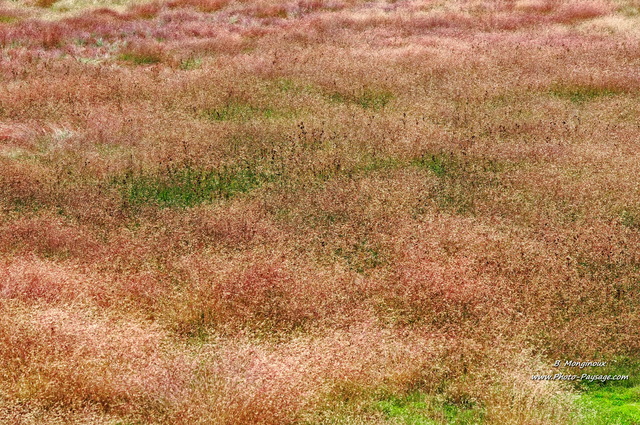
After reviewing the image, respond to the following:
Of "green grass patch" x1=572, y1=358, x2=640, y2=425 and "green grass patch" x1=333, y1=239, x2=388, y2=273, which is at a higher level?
"green grass patch" x1=333, y1=239, x2=388, y2=273

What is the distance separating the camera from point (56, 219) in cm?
711

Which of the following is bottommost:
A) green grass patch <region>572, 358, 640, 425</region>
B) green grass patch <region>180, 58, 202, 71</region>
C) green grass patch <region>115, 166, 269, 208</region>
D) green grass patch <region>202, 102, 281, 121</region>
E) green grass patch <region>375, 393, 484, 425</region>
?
green grass patch <region>572, 358, 640, 425</region>

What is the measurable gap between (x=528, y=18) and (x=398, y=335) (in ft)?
49.6

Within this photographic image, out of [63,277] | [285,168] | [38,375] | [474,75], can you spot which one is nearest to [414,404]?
[38,375]

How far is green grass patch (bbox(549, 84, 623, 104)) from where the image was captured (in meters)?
11.2

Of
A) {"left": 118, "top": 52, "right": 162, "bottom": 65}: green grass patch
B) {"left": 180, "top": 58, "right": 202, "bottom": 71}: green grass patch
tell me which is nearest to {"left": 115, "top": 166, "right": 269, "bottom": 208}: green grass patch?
{"left": 180, "top": 58, "right": 202, "bottom": 71}: green grass patch

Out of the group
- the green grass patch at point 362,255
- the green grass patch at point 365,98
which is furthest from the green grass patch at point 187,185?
the green grass patch at point 365,98

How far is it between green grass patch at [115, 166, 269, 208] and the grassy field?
3 centimetres

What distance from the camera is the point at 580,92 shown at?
11.4 meters

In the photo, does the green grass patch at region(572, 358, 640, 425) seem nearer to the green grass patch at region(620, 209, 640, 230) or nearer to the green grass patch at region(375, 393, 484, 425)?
the green grass patch at region(375, 393, 484, 425)

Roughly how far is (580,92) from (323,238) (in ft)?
22.9

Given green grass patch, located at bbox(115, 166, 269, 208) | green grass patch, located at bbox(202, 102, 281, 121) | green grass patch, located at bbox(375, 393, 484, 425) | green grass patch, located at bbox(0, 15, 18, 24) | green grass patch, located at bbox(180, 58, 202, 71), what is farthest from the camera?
green grass patch, located at bbox(0, 15, 18, 24)

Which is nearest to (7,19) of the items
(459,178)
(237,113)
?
(237,113)

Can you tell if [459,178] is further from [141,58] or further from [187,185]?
[141,58]
